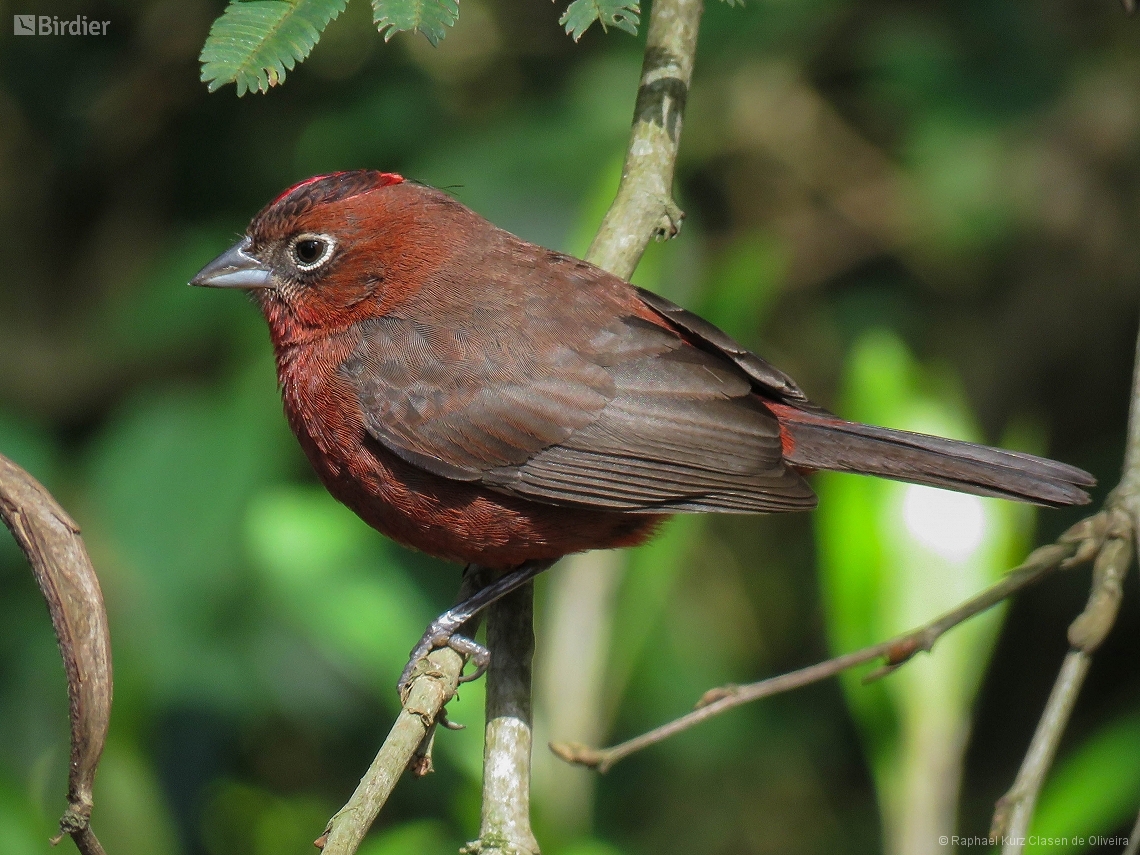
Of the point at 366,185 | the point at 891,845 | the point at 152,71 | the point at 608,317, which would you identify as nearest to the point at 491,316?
the point at 608,317

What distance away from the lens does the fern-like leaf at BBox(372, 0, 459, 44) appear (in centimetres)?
285

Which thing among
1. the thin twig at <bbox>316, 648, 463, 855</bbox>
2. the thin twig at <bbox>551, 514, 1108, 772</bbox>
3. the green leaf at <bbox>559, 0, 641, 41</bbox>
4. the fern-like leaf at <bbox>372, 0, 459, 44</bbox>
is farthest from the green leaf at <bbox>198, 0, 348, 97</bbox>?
the thin twig at <bbox>551, 514, 1108, 772</bbox>

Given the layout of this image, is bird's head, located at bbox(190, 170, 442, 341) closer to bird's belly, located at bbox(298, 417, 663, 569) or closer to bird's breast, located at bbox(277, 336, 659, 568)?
bird's breast, located at bbox(277, 336, 659, 568)

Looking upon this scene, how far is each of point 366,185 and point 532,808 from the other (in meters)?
2.02

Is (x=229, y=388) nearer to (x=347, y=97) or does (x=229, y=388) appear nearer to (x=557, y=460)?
(x=347, y=97)

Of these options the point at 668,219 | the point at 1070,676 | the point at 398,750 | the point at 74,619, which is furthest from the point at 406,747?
the point at 668,219

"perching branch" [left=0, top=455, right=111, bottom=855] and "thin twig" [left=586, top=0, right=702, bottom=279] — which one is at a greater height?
"thin twig" [left=586, top=0, right=702, bottom=279]

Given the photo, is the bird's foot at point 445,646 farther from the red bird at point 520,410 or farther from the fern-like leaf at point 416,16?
the fern-like leaf at point 416,16

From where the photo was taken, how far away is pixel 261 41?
2.96m

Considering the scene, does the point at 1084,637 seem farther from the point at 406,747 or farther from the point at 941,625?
the point at 406,747

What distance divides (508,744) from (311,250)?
1.72m

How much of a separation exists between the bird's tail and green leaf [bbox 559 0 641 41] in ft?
4.54

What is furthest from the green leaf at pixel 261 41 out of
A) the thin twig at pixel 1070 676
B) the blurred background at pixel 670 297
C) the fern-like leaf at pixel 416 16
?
the thin twig at pixel 1070 676

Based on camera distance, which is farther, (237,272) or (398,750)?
(237,272)
